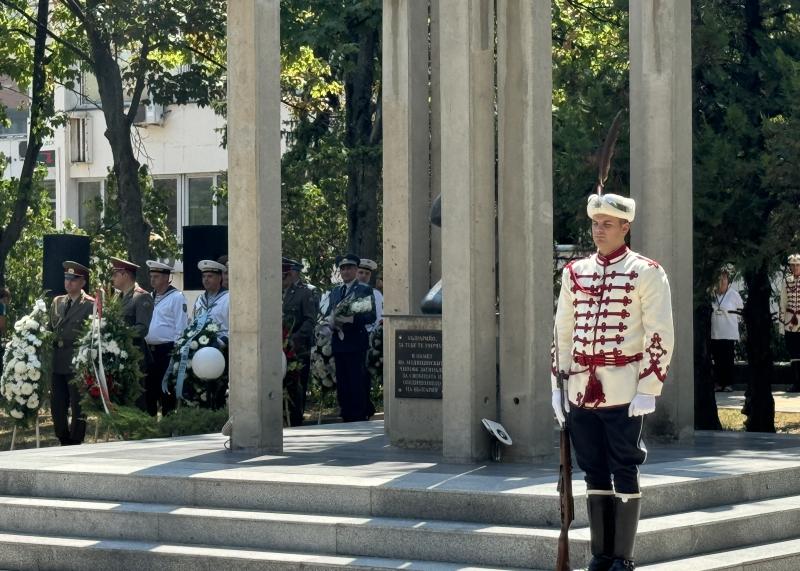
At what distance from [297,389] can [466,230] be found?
20.9 ft

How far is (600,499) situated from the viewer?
9.01 meters

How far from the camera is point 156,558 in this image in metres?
10.5

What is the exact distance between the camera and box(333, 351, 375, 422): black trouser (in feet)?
62.9

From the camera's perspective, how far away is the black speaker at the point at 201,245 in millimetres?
21047

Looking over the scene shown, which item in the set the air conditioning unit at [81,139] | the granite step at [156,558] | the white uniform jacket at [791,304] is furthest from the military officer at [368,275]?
the air conditioning unit at [81,139]

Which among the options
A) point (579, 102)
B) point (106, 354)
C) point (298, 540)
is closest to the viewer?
point (298, 540)

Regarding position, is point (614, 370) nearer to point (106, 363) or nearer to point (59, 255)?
point (106, 363)

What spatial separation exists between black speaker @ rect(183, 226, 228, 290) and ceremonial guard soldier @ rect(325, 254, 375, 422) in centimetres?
244

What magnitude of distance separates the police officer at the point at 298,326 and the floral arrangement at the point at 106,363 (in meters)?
1.85

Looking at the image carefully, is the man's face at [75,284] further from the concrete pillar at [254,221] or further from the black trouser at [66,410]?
the concrete pillar at [254,221]

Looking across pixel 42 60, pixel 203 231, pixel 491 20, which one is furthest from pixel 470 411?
pixel 42 60

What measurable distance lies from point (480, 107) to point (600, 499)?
4.31 meters

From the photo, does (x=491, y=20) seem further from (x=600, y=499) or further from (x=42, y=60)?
(x=42, y=60)

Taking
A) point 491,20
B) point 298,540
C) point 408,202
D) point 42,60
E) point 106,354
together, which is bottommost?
point 298,540
